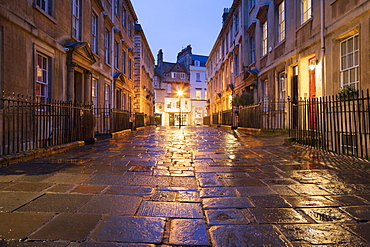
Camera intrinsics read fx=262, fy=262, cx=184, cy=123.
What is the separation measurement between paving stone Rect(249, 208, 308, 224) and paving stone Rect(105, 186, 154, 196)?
4.43ft

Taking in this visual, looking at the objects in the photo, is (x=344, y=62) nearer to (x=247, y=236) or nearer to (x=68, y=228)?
(x=247, y=236)

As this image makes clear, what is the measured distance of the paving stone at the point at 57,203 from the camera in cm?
266

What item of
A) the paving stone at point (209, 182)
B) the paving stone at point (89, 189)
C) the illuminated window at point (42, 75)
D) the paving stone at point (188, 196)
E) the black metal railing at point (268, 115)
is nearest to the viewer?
the paving stone at point (188, 196)

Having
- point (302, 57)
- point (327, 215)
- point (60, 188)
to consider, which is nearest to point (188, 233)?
point (327, 215)

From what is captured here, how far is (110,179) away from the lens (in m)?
3.98

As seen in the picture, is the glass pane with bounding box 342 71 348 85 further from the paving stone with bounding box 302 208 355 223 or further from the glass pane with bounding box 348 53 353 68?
the paving stone with bounding box 302 208 355 223

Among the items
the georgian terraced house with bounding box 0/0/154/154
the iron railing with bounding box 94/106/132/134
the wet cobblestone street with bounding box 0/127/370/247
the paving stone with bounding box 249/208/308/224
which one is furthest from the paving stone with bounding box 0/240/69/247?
the iron railing with bounding box 94/106/132/134

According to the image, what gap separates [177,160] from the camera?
5750 millimetres

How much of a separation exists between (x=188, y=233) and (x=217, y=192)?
4.03ft

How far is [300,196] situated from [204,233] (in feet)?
5.18

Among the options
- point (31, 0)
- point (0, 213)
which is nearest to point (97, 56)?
point (31, 0)

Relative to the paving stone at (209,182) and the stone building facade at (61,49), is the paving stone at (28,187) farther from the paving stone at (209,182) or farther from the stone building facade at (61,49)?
the stone building facade at (61,49)

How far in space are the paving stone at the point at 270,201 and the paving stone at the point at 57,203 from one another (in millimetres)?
1921

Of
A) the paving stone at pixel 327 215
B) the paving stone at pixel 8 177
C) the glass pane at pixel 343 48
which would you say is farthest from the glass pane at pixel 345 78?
the paving stone at pixel 8 177
